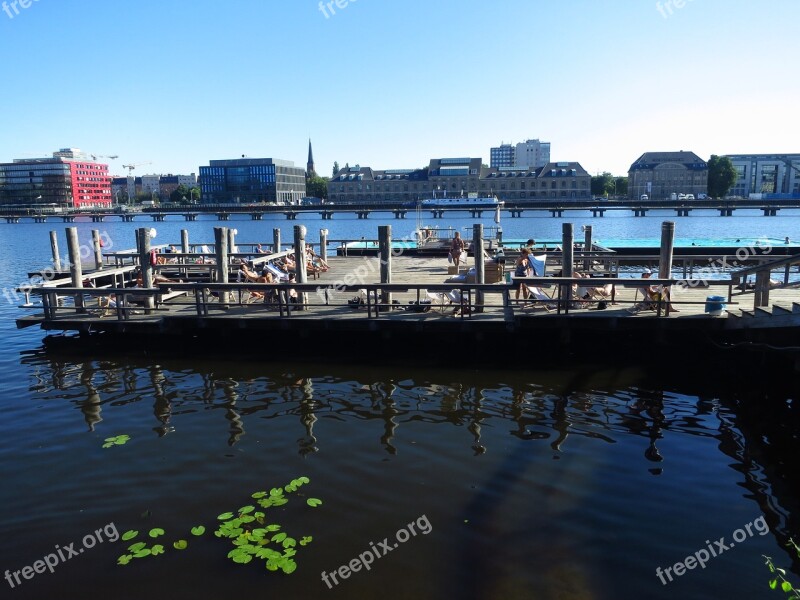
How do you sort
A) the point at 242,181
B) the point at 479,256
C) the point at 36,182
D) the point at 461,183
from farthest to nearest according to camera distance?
the point at 242,181, the point at 36,182, the point at 461,183, the point at 479,256

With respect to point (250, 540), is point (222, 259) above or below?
above

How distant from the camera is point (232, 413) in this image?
37.4 feet

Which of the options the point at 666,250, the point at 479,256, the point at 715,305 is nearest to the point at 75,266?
the point at 479,256

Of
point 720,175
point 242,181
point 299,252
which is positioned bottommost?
point 299,252

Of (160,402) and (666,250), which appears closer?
(160,402)

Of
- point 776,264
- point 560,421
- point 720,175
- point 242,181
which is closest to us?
point 560,421

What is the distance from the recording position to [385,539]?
23.8ft

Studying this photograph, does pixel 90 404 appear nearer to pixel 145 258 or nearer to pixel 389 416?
pixel 145 258

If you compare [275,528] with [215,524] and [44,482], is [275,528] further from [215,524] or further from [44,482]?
[44,482]

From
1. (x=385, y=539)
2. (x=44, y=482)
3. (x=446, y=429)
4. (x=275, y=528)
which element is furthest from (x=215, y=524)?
(x=446, y=429)

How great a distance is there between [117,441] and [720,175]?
184536 millimetres

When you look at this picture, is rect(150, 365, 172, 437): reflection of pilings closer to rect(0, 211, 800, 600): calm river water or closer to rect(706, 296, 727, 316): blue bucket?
rect(0, 211, 800, 600): calm river water

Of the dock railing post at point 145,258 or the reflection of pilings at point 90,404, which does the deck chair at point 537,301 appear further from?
the dock railing post at point 145,258

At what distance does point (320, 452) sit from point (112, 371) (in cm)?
762
